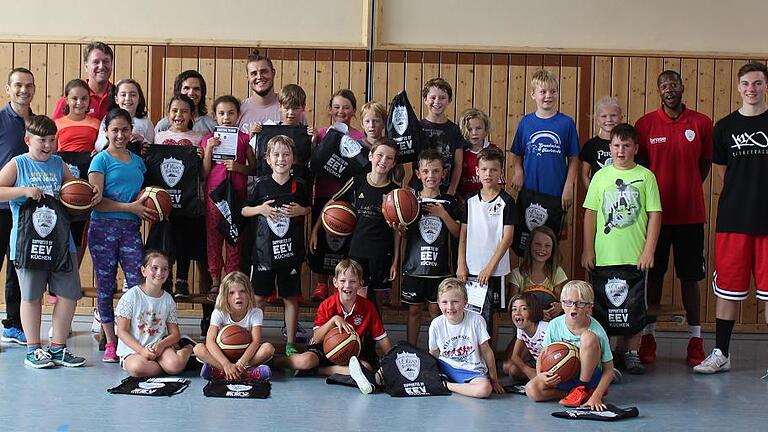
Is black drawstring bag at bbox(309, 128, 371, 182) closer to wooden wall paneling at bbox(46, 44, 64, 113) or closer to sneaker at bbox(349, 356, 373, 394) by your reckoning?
sneaker at bbox(349, 356, 373, 394)

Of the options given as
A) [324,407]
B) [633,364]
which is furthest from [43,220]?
[633,364]

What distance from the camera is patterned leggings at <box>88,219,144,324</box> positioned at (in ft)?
21.4

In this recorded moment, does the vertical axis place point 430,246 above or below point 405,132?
below

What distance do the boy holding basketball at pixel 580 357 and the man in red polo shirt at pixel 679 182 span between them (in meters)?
1.41

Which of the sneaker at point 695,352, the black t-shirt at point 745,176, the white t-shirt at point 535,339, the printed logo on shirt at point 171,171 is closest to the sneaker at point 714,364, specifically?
the sneaker at point 695,352

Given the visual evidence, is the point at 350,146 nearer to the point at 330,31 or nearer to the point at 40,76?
the point at 330,31

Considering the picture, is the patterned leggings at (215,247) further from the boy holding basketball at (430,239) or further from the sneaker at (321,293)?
the boy holding basketball at (430,239)

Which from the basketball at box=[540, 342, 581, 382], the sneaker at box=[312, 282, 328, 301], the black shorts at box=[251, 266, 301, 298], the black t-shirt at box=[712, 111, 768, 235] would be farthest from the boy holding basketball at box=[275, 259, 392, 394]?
the black t-shirt at box=[712, 111, 768, 235]

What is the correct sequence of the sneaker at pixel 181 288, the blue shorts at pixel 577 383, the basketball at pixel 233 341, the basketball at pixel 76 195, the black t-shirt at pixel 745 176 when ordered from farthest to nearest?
the sneaker at pixel 181 288 < the black t-shirt at pixel 745 176 < the basketball at pixel 76 195 < the basketball at pixel 233 341 < the blue shorts at pixel 577 383

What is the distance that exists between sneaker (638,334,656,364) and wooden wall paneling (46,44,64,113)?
18.8 feet

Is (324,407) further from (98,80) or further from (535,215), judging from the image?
(98,80)

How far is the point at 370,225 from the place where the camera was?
6562 millimetres

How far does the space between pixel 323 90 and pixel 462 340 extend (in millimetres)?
3397

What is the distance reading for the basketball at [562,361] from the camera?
5543 millimetres
